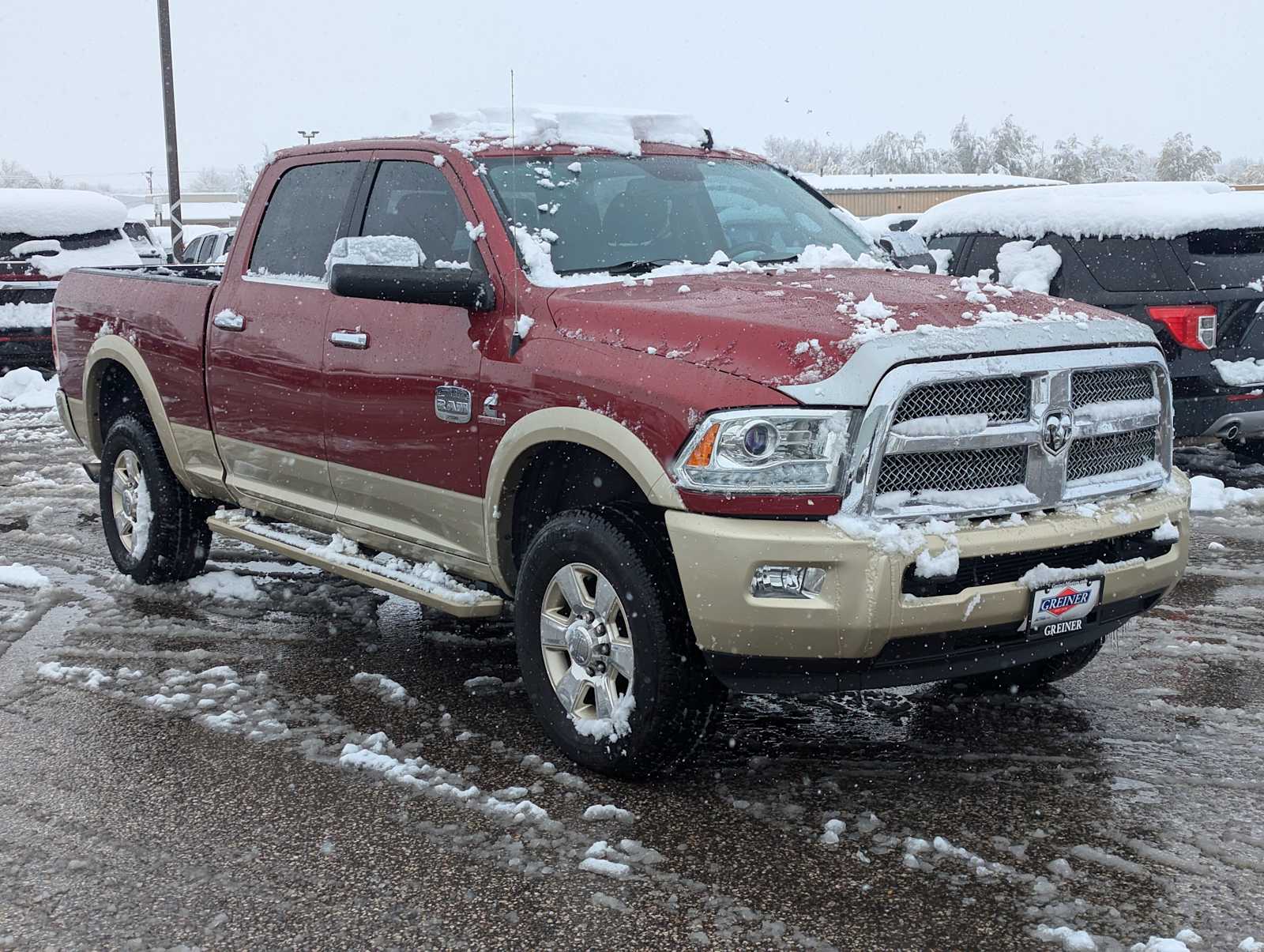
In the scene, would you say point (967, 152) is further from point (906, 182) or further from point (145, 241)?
point (145, 241)

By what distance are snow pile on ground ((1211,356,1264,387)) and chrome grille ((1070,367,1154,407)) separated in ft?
13.3

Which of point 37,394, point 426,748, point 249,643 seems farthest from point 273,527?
point 37,394

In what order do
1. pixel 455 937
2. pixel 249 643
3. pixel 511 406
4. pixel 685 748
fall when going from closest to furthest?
pixel 455 937 < pixel 685 748 < pixel 511 406 < pixel 249 643

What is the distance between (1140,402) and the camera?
4.27 meters

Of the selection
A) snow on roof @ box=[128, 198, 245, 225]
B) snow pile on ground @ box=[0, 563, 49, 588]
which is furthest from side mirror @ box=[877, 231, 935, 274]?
snow on roof @ box=[128, 198, 245, 225]

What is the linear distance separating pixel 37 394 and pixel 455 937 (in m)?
12.6

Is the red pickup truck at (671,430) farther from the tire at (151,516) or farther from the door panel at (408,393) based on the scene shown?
the tire at (151,516)

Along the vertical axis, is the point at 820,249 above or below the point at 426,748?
above

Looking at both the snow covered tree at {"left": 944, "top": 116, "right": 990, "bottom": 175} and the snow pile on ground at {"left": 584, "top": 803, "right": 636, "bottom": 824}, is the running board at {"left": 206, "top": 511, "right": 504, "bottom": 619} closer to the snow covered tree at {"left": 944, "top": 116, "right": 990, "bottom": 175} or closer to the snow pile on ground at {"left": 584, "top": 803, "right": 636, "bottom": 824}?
the snow pile on ground at {"left": 584, "top": 803, "right": 636, "bottom": 824}

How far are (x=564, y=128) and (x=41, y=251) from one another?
1045 cm

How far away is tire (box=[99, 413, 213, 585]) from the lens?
6660 millimetres

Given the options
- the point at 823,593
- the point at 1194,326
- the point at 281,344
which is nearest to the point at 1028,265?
the point at 1194,326

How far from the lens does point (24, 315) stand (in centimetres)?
1370

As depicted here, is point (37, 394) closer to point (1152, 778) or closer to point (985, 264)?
point (985, 264)
